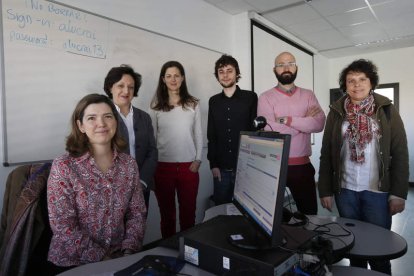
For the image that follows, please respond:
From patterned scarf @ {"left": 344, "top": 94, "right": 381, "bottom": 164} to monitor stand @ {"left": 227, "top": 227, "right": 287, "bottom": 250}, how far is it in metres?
0.97

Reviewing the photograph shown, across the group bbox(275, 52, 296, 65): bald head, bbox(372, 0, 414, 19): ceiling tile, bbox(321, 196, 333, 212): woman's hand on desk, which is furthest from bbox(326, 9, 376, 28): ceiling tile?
bbox(321, 196, 333, 212): woman's hand on desk

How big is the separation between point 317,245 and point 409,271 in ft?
6.87

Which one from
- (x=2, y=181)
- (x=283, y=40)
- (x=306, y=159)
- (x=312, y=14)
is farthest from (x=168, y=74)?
(x=283, y=40)

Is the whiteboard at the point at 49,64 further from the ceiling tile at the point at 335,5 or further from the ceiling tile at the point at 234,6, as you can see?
the ceiling tile at the point at 335,5

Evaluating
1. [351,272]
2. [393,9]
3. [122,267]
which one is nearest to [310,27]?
[393,9]

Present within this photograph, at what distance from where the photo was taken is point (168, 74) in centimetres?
239

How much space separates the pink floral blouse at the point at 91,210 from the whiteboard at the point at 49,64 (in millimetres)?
964

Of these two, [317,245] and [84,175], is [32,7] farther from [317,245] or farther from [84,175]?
[317,245]

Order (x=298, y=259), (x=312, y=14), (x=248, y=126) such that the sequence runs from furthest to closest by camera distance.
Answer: (x=312, y=14) → (x=248, y=126) → (x=298, y=259)

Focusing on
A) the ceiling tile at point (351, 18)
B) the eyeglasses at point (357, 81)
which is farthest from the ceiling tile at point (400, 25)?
the eyeglasses at point (357, 81)

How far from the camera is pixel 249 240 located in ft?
3.22

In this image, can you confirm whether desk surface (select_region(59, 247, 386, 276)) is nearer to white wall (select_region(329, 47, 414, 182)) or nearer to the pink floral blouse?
the pink floral blouse

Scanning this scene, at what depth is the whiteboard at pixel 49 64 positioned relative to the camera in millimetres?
2057

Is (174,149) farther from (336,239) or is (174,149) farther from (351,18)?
(351,18)
